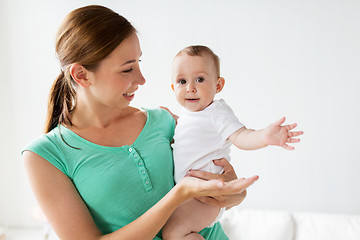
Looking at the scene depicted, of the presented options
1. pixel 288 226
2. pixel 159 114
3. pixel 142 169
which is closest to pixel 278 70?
pixel 288 226

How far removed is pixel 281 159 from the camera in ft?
10.4

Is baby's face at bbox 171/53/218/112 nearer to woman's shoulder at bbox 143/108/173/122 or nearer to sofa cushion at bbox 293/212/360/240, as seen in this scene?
woman's shoulder at bbox 143/108/173/122

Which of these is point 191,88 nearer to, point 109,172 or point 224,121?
point 224,121

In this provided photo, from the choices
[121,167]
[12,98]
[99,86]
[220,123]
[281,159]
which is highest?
[99,86]

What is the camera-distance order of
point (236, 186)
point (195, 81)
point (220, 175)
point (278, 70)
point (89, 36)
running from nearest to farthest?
point (236, 186)
point (89, 36)
point (220, 175)
point (195, 81)
point (278, 70)

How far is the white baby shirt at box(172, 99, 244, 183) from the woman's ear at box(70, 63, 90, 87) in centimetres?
37

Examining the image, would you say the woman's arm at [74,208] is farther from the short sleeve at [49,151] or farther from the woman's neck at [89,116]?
the woman's neck at [89,116]

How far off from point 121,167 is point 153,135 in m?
0.18

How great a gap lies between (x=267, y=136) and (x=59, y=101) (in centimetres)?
73

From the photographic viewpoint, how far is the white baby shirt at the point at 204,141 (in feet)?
4.55

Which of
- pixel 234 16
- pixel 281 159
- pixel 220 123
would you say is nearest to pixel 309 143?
pixel 281 159

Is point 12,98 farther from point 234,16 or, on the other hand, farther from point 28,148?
point 28,148

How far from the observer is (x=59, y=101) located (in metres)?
1.43

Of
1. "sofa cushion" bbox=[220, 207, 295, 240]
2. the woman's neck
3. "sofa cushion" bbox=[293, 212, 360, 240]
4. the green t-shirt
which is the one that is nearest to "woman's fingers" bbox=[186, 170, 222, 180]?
the green t-shirt
